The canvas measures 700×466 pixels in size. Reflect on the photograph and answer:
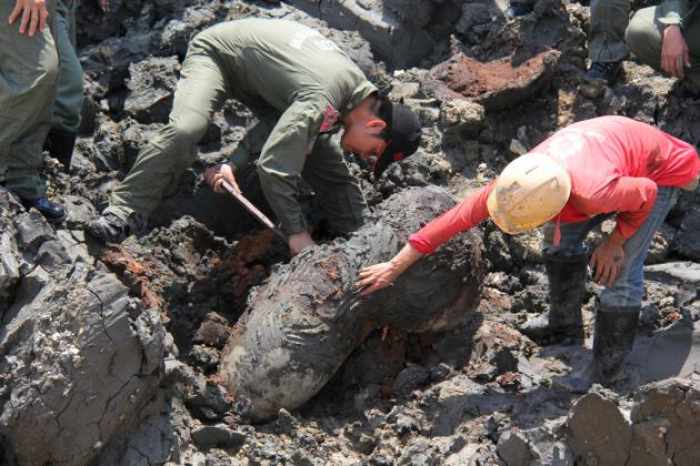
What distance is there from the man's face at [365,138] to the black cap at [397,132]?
0.03 meters

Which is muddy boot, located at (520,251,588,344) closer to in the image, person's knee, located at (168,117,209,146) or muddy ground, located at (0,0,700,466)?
muddy ground, located at (0,0,700,466)

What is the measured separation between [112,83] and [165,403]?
2.47 metres

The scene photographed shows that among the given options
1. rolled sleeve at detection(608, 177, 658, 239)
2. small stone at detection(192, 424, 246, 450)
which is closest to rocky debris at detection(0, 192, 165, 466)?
small stone at detection(192, 424, 246, 450)

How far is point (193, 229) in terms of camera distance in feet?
14.6

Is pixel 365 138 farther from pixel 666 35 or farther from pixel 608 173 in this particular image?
pixel 666 35

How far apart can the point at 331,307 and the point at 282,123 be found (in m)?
0.81

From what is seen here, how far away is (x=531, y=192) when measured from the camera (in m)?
3.19

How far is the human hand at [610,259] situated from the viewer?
356 cm

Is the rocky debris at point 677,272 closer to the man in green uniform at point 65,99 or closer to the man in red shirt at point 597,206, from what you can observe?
the man in red shirt at point 597,206

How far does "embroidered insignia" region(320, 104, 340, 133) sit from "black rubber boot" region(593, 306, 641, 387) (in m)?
1.34

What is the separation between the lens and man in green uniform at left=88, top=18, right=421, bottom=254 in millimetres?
3959

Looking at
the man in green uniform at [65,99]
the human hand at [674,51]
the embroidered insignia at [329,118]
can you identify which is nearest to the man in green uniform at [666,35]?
the human hand at [674,51]

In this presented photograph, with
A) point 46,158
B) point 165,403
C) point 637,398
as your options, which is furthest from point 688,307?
point 46,158

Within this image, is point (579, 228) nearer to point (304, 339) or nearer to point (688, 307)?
point (688, 307)
